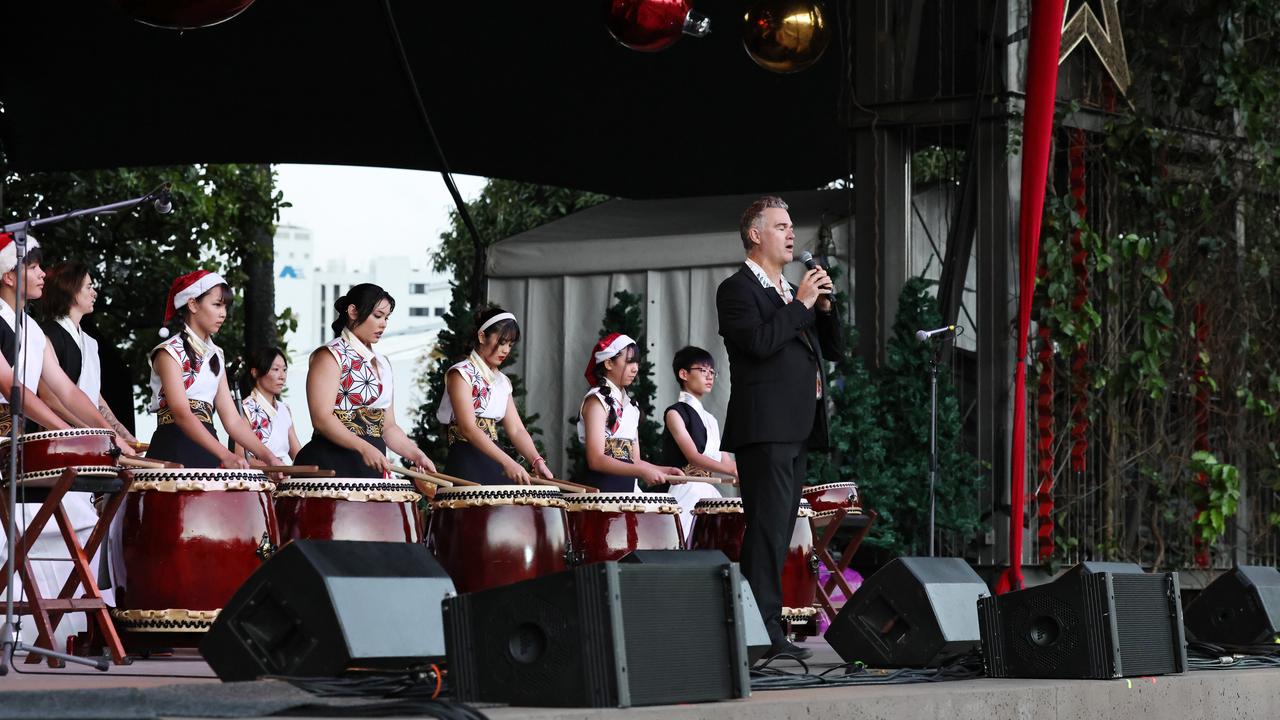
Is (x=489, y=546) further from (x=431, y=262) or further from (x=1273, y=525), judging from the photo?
(x=431, y=262)

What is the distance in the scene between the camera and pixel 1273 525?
973 cm

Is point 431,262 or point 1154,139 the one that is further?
point 431,262

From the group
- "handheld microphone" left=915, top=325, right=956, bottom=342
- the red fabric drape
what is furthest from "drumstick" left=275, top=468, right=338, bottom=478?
"handheld microphone" left=915, top=325, right=956, bottom=342

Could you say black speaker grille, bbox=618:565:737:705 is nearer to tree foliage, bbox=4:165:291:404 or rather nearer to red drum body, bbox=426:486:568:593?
red drum body, bbox=426:486:568:593

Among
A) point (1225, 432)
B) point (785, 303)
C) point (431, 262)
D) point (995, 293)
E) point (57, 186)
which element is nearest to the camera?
point (785, 303)

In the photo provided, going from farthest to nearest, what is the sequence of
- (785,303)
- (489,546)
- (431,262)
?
1. (431,262)
2. (489,546)
3. (785,303)

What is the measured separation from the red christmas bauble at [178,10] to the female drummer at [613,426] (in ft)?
8.39

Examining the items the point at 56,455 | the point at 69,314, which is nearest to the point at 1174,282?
the point at 69,314

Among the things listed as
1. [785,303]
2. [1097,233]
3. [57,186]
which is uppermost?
A: [57,186]

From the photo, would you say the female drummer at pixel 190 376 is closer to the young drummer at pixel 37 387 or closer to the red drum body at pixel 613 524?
the young drummer at pixel 37 387

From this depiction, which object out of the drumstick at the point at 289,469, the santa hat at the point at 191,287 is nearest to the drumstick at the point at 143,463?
the drumstick at the point at 289,469

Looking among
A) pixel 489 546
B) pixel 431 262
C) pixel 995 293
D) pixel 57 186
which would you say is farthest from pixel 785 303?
pixel 431 262

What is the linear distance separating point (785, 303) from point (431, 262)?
17199mm

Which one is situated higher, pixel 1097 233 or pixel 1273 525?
pixel 1097 233
